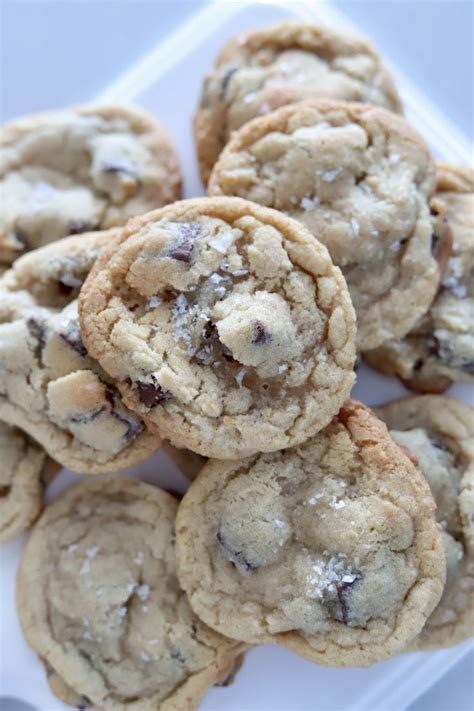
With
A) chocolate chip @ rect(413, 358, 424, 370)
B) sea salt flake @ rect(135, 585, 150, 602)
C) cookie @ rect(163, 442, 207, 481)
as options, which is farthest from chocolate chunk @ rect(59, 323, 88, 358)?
chocolate chip @ rect(413, 358, 424, 370)

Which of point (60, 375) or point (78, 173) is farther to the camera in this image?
point (78, 173)

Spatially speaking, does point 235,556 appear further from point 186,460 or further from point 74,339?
point 74,339

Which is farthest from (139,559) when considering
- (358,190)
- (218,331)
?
(358,190)

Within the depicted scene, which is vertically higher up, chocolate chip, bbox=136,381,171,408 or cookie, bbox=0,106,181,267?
cookie, bbox=0,106,181,267

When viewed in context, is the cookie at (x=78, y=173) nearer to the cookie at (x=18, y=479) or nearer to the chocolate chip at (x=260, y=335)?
the cookie at (x=18, y=479)

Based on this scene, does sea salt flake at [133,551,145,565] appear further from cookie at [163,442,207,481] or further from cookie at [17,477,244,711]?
cookie at [163,442,207,481]

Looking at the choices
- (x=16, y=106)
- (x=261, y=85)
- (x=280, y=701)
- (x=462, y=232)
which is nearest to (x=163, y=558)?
(x=280, y=701)
